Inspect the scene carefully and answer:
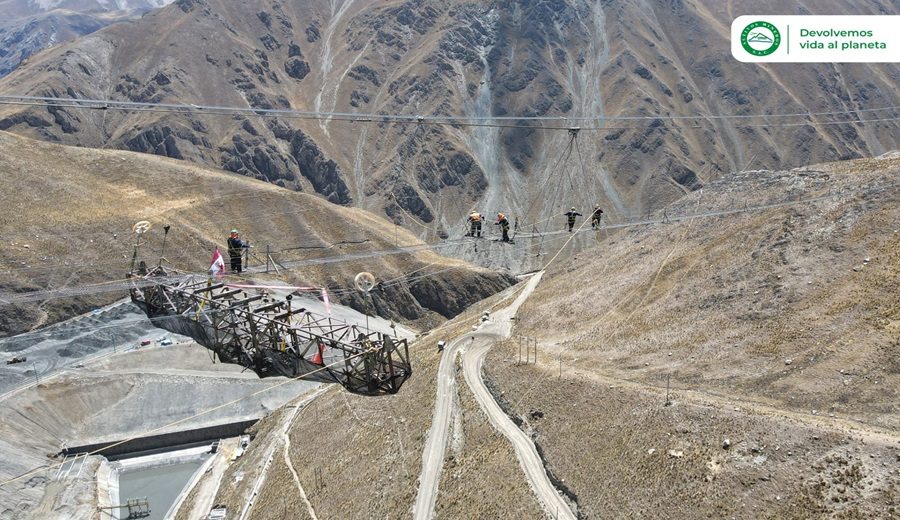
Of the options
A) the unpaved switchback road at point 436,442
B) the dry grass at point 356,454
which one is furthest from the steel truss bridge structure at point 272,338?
the dry grass at point 356,454

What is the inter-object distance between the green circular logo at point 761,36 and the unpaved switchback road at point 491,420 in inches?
1995

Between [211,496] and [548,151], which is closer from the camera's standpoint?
[211,496]

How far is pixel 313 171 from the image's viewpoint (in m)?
171

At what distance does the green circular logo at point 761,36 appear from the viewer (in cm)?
8019

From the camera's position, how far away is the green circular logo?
80.2 m

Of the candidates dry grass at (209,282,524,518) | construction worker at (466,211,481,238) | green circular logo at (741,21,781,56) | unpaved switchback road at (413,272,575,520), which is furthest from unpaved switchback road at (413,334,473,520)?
green circular logo at (741,21,781,56)

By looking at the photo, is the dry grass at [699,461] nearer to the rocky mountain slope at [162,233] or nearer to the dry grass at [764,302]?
the dry grass at [764,302]

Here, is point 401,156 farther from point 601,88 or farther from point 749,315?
point 749,315

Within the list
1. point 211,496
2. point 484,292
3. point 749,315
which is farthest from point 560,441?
point 484,292

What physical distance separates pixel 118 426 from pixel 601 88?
170953 millimetres

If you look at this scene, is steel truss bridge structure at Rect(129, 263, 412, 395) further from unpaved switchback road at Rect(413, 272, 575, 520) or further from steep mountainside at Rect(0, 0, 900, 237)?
steep mountainside at Rect(0, 0, 900, 237)

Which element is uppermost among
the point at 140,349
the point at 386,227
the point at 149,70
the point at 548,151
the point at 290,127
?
the point at 149,70

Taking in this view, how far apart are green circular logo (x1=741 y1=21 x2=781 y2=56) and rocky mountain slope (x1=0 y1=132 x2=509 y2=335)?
57365mm

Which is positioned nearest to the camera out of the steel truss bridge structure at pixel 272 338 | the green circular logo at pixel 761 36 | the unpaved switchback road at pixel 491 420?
the steel truss bridge structure at pixel 272 338
